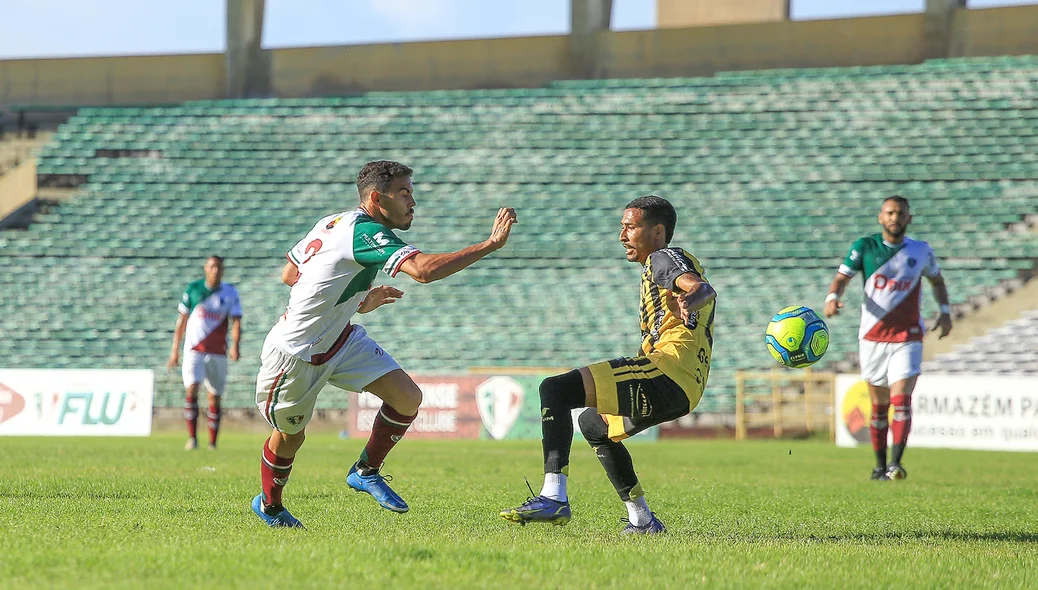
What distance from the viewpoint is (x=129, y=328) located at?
26.4 metres

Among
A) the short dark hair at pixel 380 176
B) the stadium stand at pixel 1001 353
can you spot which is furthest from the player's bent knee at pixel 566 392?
the stadium stand at pixel 1001 353

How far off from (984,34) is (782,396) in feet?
41.4

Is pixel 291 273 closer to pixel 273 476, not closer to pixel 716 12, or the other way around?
pixel 273 476

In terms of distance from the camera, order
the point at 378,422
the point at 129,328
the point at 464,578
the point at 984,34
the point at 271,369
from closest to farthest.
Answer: the point at 464,578 → the point at 271,369 → the point at 378,422 → the point at 129,328 → the point at 984,34

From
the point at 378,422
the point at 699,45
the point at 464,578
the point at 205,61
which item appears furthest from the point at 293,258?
the point at 205,61

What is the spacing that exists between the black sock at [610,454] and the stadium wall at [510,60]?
2676cm

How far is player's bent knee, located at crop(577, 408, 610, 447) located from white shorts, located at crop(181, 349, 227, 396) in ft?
30.9

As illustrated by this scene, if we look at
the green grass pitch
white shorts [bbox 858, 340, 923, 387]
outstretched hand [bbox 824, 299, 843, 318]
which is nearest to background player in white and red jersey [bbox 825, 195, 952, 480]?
white shorts [bbox 858, 340, 923, 387]

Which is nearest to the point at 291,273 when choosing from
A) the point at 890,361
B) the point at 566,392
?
the point at 566,392

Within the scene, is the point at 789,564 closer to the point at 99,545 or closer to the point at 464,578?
the point at 464,578

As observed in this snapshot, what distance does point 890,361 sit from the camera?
35.7 feet

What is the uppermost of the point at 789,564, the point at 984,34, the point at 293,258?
the point at 984,34

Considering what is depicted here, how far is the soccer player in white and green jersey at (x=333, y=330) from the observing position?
5898 mm

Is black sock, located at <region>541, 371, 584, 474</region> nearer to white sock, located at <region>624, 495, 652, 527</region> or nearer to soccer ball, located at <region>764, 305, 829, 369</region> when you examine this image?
white sock, located at <region>624, 495, 652, 527</region>
